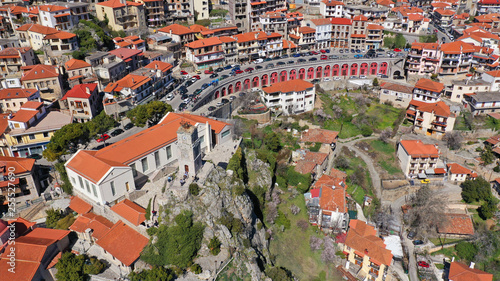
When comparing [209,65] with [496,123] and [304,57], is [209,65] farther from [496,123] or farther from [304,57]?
[496,123]

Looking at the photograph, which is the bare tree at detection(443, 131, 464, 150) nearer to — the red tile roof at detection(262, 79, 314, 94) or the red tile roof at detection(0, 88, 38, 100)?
the red tile roof at detection(262, 79, 314, 94)

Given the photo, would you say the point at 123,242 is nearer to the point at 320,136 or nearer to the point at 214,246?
the point at 214,246

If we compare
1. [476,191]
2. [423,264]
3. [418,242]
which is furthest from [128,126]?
[476,191]

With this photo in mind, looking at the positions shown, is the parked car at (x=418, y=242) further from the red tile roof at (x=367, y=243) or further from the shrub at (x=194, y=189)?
the shrub at (x=194, y=189)

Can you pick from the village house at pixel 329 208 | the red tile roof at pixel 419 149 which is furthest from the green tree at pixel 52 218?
the red tile roof at pixel 419 149

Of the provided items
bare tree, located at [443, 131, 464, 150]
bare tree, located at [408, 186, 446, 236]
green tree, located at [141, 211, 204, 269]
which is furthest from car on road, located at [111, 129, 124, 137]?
bare tree, located at [443, 131, 464, 150]

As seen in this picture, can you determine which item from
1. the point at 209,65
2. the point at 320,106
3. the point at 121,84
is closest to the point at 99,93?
the point at 121,84
